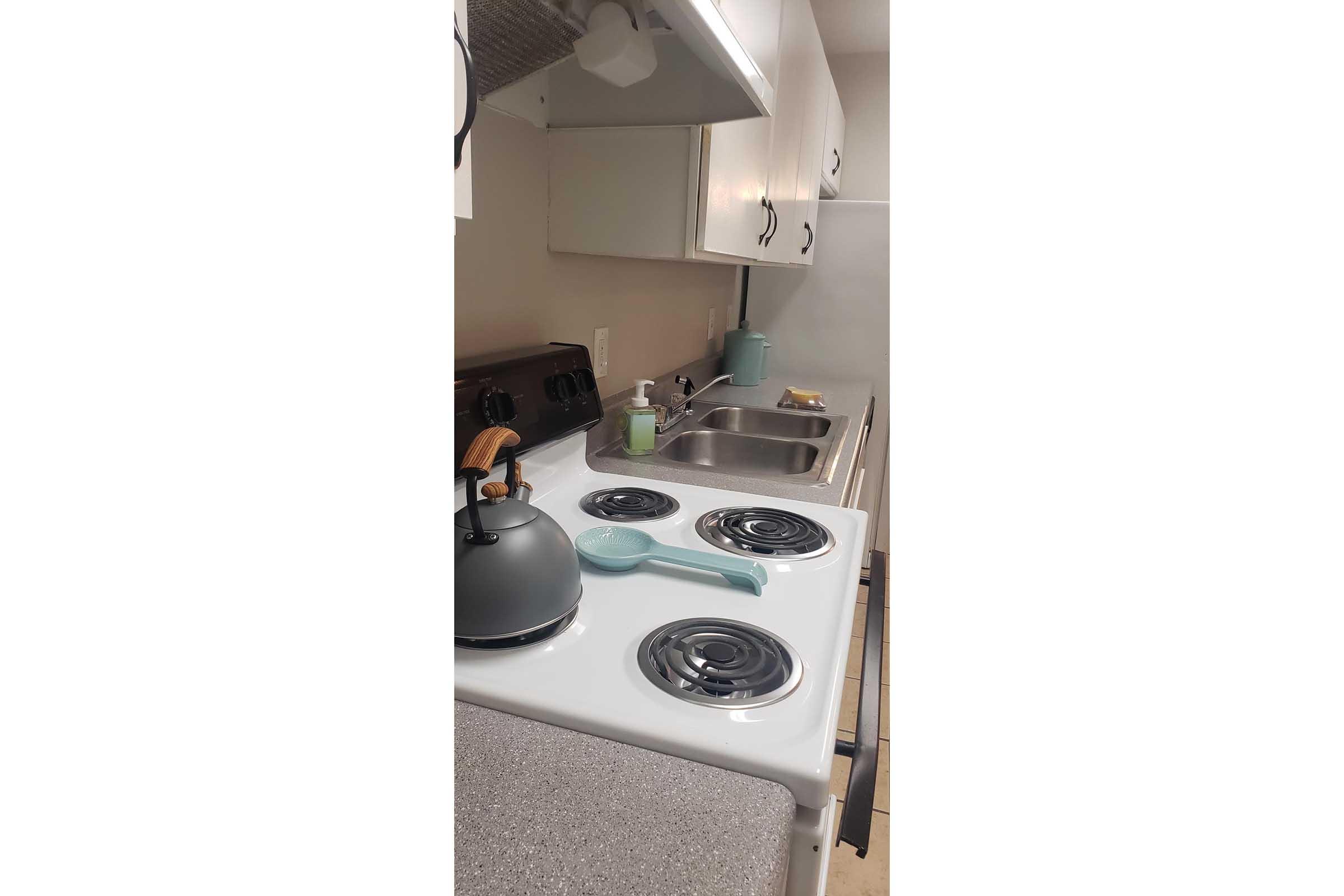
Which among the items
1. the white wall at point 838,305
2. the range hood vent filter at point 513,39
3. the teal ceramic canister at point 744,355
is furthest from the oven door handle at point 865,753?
the white wall at point 838,305

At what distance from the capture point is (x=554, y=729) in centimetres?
72

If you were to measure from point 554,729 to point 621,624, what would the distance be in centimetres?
20

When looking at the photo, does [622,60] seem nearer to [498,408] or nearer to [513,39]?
[513,39]

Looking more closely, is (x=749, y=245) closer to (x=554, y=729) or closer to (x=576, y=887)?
(x=554, y=729)

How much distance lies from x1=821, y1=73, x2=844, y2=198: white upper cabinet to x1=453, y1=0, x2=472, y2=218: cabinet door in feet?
8.32

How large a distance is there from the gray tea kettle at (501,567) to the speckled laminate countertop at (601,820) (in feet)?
0.37

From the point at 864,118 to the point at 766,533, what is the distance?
11.4ft

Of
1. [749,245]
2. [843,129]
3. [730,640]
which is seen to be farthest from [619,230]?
[843,129]

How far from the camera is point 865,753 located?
844mm

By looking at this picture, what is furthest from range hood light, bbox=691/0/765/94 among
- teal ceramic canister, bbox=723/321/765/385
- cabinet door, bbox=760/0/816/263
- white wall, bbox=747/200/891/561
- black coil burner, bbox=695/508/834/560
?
white wall, bbox=747/200/891/561

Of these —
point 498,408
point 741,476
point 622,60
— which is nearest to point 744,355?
point 741,476

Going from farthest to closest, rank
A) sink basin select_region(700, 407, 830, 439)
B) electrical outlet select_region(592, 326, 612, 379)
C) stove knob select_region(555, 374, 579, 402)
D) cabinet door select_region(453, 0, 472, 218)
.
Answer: sink basin select_region(700, 407, 830, 439) → electrical outlet select_region(592, 326, 612, 379) → stove knob select_region(555, 374, 579, 402) → cabinet door select_region(453, 0, 472, 218)

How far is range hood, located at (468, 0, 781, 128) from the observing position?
95cm

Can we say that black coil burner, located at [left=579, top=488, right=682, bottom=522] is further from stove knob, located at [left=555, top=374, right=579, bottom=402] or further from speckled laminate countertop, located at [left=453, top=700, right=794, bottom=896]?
speckled laminate countertop, located at [left=453, top=700, right=794, bottom=896]
